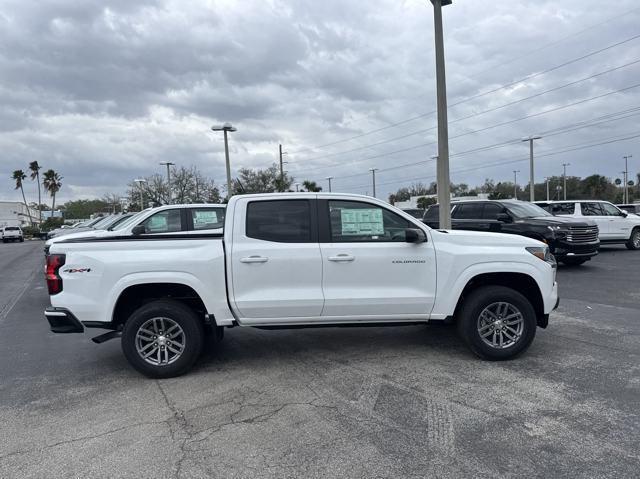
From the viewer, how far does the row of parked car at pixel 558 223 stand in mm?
12414

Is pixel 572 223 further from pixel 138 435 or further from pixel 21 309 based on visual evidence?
pixel 21 309

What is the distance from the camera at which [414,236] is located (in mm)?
5062

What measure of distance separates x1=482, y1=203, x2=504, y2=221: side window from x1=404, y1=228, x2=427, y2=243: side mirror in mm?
9319

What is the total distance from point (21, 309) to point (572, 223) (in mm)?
12676

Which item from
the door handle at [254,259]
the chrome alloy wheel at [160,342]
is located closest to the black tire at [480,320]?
the door handle at [254,259]

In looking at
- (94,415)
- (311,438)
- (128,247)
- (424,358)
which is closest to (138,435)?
(94,415)

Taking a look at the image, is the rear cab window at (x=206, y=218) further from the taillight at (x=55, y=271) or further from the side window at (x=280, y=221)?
the taillight at (x=55, y=271)

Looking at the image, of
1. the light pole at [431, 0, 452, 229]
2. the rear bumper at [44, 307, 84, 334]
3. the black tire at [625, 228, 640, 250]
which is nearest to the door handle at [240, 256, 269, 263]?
the rear bumper at [44, 307, 84, 334]

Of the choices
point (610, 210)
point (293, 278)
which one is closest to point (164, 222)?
point (293, 278)

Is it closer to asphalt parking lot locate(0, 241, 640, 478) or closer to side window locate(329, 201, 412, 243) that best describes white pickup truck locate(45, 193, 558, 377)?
side window locate(329, 201, 412, 243)

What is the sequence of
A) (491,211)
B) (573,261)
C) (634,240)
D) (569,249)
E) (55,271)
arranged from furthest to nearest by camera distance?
(634,240) → (491,211) → (573,261) → (569,249) → (55,271)

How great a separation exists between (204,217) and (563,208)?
12434 mm

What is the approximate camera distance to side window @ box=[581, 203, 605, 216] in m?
16.5

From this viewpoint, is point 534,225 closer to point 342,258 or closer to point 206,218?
point 206,218
